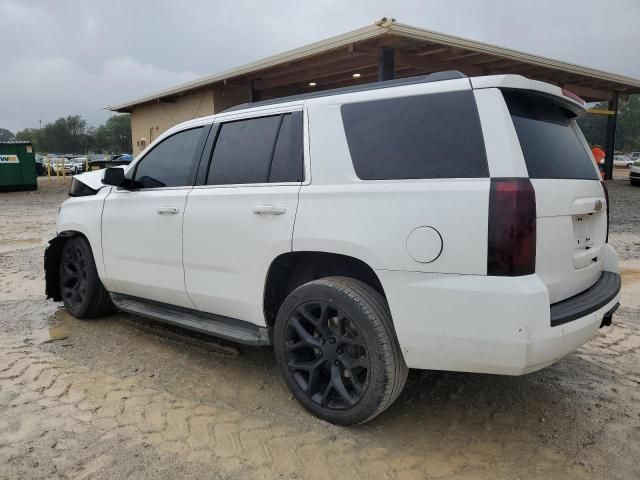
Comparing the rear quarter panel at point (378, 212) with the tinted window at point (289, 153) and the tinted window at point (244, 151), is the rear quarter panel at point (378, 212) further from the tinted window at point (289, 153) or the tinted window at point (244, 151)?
the tinted window at point (244, 151)

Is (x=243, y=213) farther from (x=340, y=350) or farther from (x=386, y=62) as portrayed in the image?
(x=386, y=62)

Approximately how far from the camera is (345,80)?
1565 centimetres

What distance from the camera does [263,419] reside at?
305cm

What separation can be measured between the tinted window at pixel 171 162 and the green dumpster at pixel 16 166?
21.3 meters

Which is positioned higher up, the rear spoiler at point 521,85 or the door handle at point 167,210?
the rear spoiler at point 521,85

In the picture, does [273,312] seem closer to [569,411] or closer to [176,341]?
[176,341]

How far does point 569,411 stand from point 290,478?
1747 mm

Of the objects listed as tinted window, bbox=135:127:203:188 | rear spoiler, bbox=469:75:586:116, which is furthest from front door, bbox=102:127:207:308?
rear spoiler, bbox=469:75:586:116

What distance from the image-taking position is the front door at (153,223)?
3734 mm

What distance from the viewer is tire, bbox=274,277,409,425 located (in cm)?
268

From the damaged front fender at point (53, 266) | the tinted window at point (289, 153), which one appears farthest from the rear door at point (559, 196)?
the damaged front fender at point (53, 266)

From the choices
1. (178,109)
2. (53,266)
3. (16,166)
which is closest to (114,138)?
(16,166)

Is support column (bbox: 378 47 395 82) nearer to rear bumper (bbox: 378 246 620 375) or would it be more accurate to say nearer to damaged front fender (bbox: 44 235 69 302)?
damaged front fender (bbox: 44 235 69 302)

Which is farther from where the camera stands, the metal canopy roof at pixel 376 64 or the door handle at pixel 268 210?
the metal canopy roof at pixel 376 64
